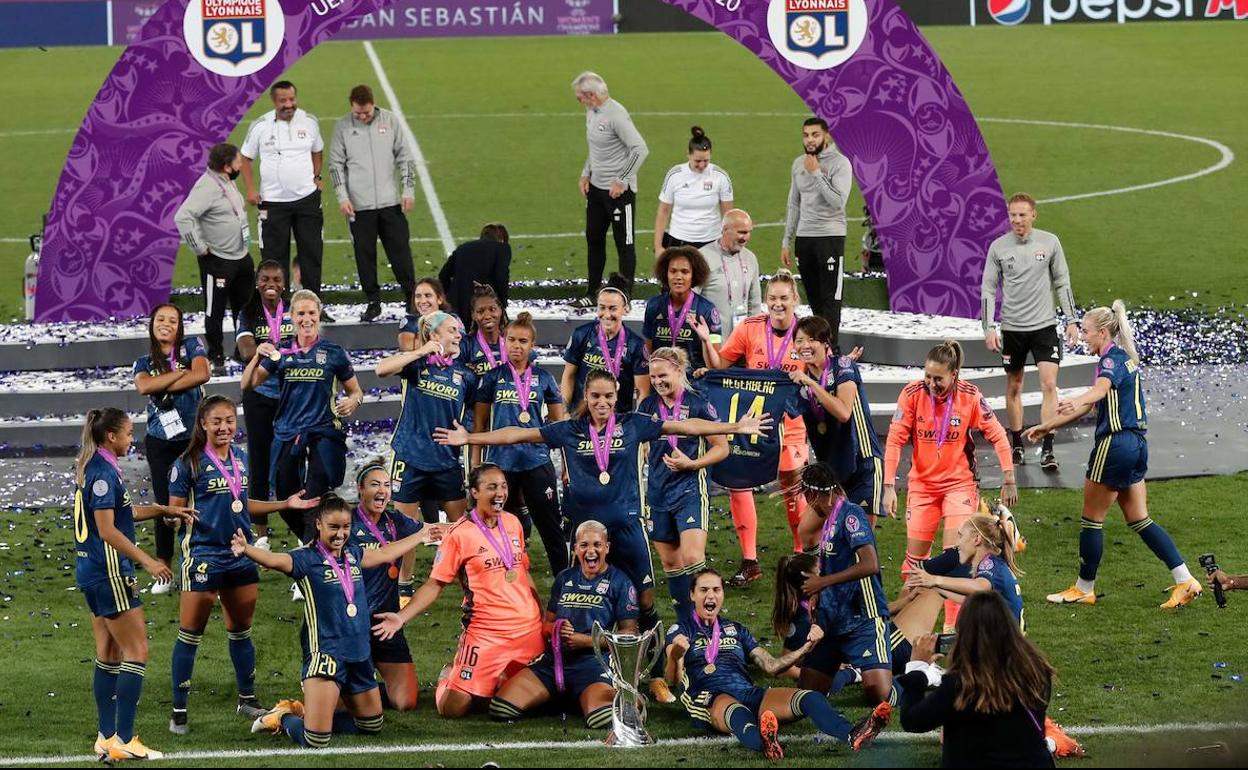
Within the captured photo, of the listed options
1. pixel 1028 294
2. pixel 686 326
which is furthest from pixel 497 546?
pixel 1028 294

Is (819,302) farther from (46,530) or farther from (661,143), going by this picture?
(661,143)

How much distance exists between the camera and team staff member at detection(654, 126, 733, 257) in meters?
15.6

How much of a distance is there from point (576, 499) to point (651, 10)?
35.0 metres

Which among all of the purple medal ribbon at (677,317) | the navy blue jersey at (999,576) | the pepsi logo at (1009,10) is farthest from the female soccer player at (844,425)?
the pepsi logo at (1009,10)

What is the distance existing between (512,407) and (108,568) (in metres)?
3.02

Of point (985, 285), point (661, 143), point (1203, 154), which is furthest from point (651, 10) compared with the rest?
point (985, 285)

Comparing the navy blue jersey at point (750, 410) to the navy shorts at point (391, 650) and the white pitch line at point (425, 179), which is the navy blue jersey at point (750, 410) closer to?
the navy shorts at point (391, 650)

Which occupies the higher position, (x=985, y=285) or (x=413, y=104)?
(x=413, y=104)

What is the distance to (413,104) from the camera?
34.7m

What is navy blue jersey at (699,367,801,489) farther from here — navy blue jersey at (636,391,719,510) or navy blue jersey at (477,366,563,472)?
navy blue jersey at (477,366,563,472)

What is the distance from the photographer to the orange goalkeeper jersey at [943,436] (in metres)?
10.9

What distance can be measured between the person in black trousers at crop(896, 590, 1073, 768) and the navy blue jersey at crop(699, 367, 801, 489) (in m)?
4.41

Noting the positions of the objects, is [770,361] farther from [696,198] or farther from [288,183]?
[288,183]

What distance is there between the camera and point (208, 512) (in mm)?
9898
